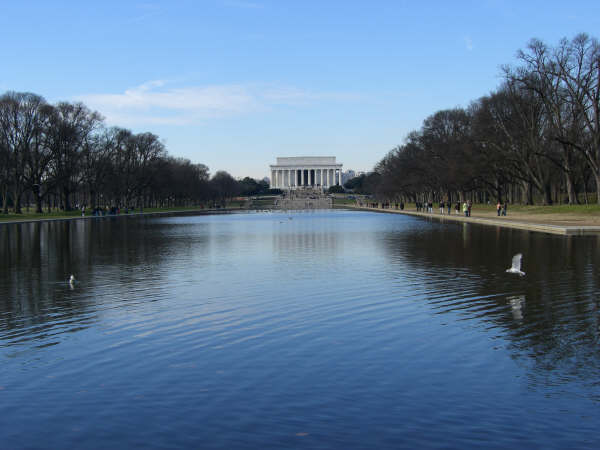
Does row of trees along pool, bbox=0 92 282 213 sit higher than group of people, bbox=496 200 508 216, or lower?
higher

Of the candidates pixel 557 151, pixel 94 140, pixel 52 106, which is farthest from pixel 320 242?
pixel 94 140

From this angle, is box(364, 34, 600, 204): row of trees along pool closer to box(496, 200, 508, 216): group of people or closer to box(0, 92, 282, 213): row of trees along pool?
box(496, 200, 508, 216): group of people

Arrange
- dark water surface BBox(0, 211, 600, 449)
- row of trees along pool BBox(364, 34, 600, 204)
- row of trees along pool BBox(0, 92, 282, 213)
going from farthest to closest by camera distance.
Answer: row of trees along pool BBox(0, 92, 282, 213)
row of trees along pool BBox(364, 34, 600, 204)
dark water surface BBox(0, 211, 600, 449)

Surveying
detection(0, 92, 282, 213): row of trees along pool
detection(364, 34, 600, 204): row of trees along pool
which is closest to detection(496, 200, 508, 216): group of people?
detection(364, 34, 600, 204): row of trees along pool

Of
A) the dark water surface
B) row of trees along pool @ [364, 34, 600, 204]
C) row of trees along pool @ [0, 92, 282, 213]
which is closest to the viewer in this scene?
the dark water surface

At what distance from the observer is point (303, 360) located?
303 inches

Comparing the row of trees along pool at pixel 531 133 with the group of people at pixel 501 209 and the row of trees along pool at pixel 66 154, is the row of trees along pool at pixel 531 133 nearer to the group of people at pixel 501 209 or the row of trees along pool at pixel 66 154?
the group of people at pixel 501 209

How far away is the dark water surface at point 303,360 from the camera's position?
553cm

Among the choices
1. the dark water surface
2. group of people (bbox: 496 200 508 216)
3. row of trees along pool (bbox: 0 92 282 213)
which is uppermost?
row of trees along pool (bbox: 0 92 282 213)

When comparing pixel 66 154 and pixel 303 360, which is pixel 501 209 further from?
pixel 303 360

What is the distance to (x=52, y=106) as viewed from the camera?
66938 mm

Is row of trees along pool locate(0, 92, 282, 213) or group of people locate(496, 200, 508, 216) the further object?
row of trees along pool locate(0, 92, 282, 213)

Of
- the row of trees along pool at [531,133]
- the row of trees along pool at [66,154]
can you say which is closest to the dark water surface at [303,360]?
the row of trees along pool at [531,133]

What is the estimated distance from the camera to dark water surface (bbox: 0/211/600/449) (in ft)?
18.1
